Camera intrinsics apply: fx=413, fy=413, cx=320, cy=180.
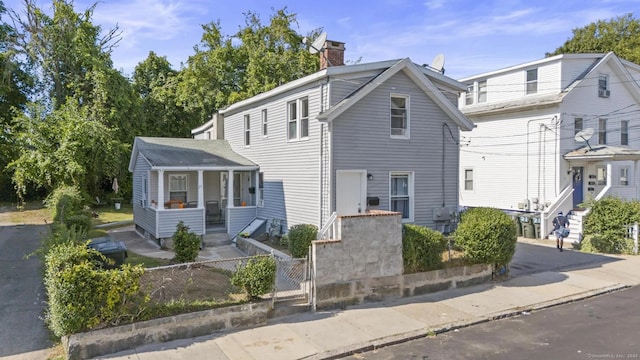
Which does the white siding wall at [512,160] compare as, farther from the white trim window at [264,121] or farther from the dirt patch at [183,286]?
the dirt patch at [183,286]

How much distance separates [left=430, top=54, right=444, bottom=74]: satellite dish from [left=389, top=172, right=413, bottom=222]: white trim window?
5137mm

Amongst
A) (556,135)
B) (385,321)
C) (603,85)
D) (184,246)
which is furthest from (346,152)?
(603,85)

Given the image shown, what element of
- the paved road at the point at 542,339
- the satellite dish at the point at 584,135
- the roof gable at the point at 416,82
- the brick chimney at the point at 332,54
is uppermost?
the brick chimney at the point at 332,54

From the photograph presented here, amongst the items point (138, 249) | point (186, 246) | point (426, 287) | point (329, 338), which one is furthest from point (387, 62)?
point (138, 249)

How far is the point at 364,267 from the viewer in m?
9.87

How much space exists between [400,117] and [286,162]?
465cm

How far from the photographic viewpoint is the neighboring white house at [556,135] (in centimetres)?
2036

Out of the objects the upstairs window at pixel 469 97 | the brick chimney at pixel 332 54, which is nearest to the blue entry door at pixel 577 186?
the upstairs window at pixel 469 97

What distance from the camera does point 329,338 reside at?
7812 mm

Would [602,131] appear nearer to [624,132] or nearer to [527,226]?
[624,132]

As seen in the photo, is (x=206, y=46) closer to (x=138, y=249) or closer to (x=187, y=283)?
(x=138, y=249)

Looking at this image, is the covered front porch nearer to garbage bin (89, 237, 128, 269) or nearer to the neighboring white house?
garbage bin (89, 237, 128, 269)

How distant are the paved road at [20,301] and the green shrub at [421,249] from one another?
25.8 ft

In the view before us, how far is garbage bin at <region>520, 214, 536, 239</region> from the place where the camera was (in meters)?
19.9
